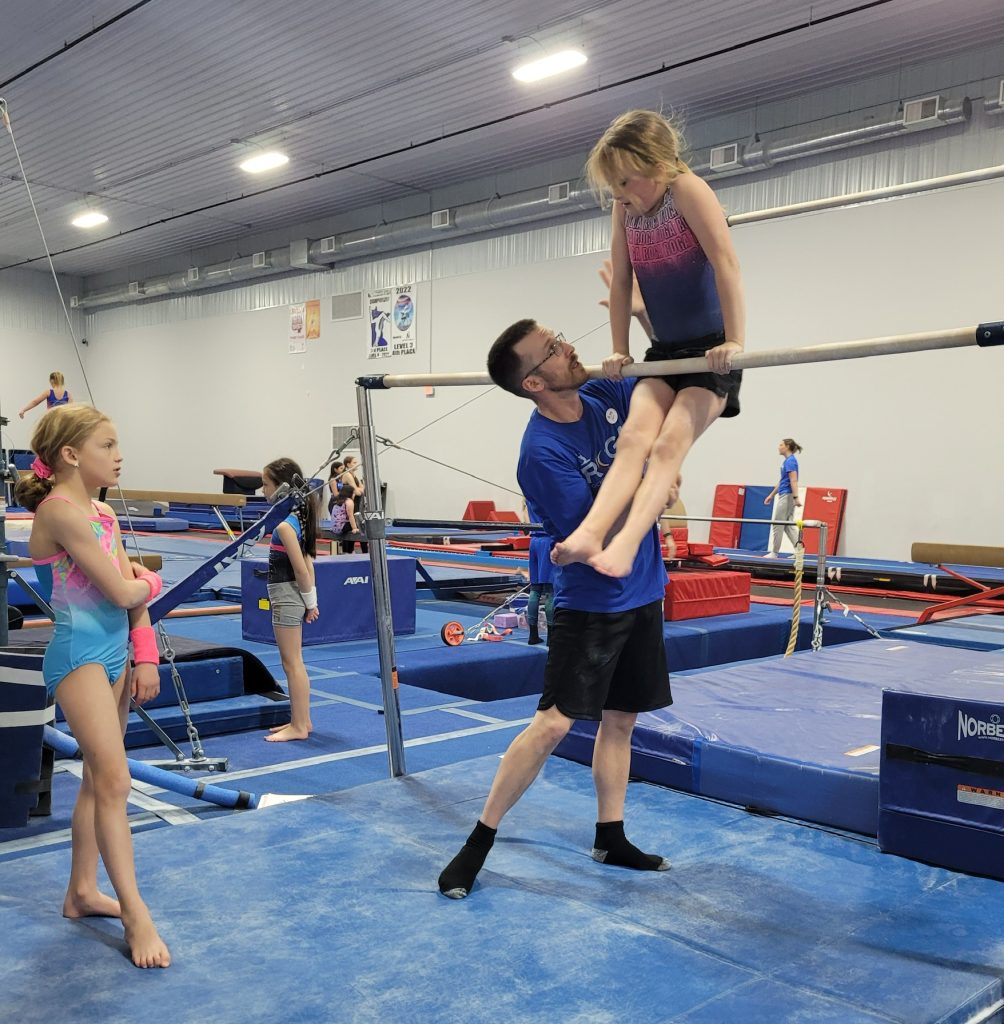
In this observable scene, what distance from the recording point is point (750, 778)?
3.13 metres

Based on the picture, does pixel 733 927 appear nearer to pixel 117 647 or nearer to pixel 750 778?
pixel 750 778

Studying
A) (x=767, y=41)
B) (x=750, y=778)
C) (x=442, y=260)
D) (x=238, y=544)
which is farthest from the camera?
(x=442, y=260)

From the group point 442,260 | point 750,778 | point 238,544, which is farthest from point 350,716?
point 442,260

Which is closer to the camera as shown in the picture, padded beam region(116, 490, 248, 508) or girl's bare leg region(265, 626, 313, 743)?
girl's bare leg region(265, 626, 313, 743)

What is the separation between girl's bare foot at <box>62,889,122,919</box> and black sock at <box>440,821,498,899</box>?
0.77 m

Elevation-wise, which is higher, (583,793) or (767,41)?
(767,41)

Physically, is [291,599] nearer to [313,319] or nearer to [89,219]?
[313,319]

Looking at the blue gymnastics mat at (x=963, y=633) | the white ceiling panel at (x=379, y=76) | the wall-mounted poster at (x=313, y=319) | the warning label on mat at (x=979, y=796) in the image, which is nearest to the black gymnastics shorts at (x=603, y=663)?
the warning label on mat at (x=979, y=796)

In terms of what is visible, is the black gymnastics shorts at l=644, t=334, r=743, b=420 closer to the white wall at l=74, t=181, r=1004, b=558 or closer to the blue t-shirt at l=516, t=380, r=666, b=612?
the blue t-shirt at l=516, t=380, r=666, b=612

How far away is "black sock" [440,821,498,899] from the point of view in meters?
2.44

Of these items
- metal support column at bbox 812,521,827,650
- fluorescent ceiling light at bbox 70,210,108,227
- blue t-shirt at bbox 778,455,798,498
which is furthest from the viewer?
fluorescent ceiling light at bbox 70,210,108,227

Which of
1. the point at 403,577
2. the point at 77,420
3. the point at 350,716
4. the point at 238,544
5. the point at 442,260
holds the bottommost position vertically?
the point at 350,716

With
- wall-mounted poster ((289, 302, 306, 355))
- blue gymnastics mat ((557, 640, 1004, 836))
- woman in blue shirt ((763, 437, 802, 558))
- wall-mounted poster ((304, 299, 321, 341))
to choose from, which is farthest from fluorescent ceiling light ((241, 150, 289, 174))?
blue gymnastics mat ((557, 640, 1004, 836))

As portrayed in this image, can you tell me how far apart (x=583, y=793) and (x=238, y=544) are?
1430mm
